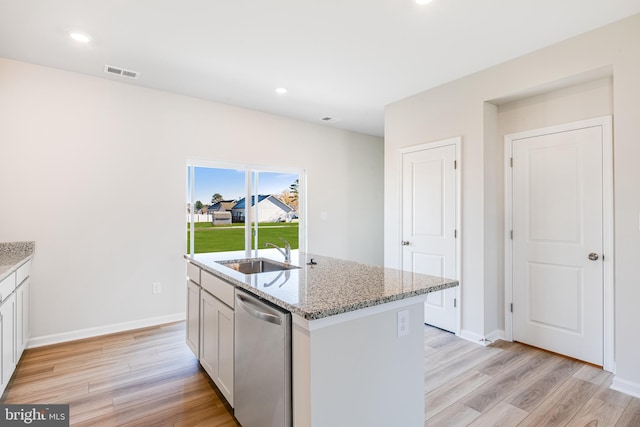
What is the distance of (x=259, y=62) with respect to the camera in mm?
3064

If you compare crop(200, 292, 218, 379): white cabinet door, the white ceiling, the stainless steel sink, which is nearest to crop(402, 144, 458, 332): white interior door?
the white ceiling

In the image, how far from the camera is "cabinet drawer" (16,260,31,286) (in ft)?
8.26

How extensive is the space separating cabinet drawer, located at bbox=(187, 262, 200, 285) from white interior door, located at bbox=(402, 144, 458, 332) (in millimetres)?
2423

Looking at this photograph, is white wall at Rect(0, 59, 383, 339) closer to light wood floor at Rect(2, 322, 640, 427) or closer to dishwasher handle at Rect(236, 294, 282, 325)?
light wood floor at Rect(2, 322, 640, 427)

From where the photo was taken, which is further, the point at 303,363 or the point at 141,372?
the point at 141,372

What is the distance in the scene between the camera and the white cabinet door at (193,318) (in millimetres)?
2580

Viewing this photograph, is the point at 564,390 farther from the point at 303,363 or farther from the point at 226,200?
the point at 226,200

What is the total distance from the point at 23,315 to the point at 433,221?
4.00 m

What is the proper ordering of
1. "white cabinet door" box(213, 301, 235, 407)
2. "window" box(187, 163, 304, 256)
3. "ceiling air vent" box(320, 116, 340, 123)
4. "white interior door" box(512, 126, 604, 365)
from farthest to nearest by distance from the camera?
"ceiling air vent" box(320, 116, 340, 123)
"window" box(187, 163, 304, 256)
"white interior door" box(512, 126, 604, 365)
"white cabinet door" box(213, 301, 235, 407)

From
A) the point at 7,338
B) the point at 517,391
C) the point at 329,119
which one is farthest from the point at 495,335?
the point at 7,338

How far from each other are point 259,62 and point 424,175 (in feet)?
7.06

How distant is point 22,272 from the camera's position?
105 inches

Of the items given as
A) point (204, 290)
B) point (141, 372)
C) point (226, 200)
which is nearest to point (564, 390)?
point (204, 290)

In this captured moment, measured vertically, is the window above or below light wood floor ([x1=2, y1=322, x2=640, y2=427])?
above
